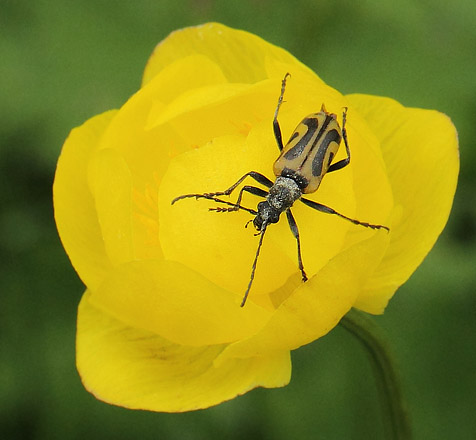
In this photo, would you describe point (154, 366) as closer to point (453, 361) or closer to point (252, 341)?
point (252, 341)

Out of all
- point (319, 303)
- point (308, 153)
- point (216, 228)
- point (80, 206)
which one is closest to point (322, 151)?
point (308, 153)

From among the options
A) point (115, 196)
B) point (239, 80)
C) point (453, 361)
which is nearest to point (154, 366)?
point (115, 196)

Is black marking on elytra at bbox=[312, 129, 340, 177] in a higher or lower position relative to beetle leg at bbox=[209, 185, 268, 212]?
higher

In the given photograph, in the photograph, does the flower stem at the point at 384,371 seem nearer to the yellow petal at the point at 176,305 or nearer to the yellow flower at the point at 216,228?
the yellow flower at the point at 216,228

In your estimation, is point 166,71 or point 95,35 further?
point 95,35

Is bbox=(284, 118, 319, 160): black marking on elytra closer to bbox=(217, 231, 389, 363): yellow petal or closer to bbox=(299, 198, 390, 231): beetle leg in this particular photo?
bbox=(299, 198, 390, 231): beetle leg

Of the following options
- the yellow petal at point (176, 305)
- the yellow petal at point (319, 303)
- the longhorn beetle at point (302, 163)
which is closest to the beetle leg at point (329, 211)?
the longhorn beetle at point (302, 163)

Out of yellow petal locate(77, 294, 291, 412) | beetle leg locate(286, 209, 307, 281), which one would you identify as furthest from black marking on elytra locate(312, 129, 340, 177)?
yellow petal locate(77, 294, 291, 412)

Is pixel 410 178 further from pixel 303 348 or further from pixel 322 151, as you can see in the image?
pixel 303 348
